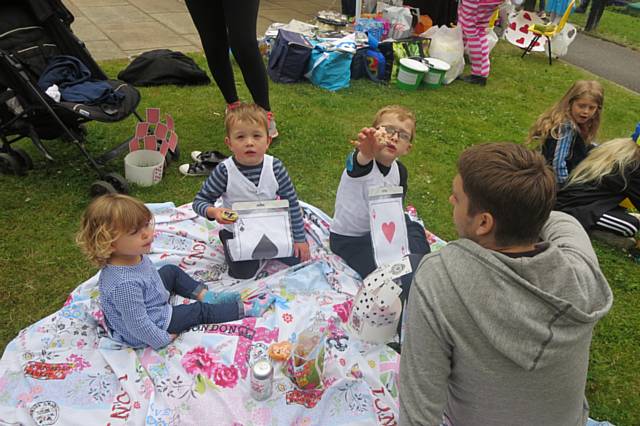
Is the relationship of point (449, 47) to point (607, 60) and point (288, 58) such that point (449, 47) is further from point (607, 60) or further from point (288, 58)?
point (607, 60)

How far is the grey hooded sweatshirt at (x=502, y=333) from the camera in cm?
119

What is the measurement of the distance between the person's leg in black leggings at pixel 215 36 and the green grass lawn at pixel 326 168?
595mm

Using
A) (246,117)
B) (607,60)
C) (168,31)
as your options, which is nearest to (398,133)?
(246,117)

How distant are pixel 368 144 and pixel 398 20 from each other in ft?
18.7

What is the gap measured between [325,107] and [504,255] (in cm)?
428

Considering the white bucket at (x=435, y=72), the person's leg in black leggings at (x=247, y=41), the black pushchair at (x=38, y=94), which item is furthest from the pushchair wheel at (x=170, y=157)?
the white bucket at (x=435, y=72)

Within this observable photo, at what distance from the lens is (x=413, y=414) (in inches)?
53.9

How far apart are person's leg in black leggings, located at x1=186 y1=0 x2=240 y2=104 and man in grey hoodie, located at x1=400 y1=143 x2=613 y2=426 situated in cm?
290

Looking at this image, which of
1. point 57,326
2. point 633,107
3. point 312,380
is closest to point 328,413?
point 312,380

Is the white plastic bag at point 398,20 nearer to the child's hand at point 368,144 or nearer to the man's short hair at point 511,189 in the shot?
the child's hand at point 368,144

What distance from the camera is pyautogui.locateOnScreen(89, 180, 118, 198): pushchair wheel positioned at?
10.7ft

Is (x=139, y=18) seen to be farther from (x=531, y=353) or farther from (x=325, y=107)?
(x=531, y=353)

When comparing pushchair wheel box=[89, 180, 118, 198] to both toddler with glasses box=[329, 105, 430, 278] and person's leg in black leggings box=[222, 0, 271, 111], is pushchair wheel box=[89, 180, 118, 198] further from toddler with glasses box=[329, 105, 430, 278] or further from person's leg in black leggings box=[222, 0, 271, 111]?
toddler with glasses box=[329, 105, 430, 278]

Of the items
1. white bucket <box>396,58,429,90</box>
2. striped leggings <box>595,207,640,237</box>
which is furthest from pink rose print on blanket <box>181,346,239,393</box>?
white bucket <box>396,58,429,90</box>
